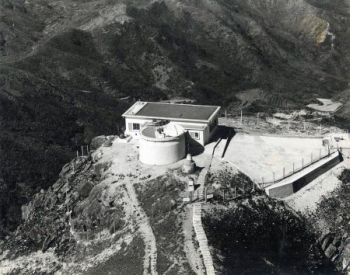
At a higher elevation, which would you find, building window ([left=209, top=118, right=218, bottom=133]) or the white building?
the white building

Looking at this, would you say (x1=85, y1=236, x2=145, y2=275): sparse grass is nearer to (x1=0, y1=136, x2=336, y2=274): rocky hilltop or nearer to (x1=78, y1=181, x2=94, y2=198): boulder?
(x1=0, y1=136, x2=336, y2=274): rocky hilltop

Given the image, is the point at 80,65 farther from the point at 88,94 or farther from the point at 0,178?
the point at 0,178

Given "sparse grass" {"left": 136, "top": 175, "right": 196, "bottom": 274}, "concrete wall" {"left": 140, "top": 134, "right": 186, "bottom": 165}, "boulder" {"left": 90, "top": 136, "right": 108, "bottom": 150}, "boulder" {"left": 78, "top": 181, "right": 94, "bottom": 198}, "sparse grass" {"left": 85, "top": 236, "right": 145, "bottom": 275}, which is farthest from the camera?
"boulder" {"left": 90, "top": 136, "right": 108, "bottom": 150}

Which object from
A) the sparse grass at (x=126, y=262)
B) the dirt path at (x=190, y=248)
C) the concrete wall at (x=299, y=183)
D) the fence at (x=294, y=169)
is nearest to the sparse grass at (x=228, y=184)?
the fence at (x=294, y=169)

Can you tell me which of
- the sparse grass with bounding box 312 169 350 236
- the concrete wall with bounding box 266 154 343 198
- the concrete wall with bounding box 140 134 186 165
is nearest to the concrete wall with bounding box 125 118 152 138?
the concrete wall with bounding box 140 134 186 165

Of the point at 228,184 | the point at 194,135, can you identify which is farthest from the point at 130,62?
the point at 228,184

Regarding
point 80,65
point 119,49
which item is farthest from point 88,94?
point 119,49

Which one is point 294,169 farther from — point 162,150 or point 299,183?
point 162,150
